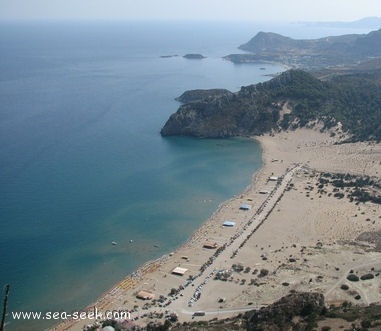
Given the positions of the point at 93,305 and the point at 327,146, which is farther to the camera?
the point at 327,146

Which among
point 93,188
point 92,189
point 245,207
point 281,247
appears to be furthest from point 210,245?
point 93,188

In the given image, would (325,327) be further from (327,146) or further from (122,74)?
(122,74)

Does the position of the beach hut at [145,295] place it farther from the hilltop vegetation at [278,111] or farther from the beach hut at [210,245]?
the hilltop vegetation at [278,111]

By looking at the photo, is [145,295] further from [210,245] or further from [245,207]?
[245,207]

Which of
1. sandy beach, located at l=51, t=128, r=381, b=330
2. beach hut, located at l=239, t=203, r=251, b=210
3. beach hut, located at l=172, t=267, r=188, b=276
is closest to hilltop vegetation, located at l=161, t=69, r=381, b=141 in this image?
sandy beach, located at l=51, t=128, r=381, b=330

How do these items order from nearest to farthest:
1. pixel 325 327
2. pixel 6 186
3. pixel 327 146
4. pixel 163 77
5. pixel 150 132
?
1. pixel 325 327
2. pixel 6 186
3. pixel 327 146
4. pixel 150 132
5. pixel 163 77

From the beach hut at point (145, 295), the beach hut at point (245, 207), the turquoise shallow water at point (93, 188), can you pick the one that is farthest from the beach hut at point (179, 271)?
the beach hut at point (245, 207)

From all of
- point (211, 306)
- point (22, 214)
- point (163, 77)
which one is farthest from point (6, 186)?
point (163, 77)
